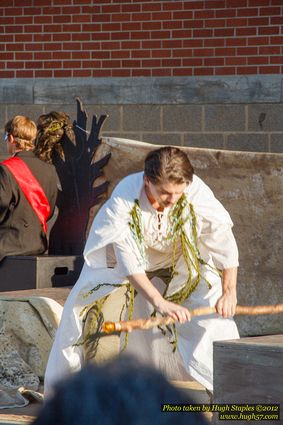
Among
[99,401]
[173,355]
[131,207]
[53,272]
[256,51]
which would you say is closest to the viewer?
[99,401]

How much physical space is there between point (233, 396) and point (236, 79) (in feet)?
17.7

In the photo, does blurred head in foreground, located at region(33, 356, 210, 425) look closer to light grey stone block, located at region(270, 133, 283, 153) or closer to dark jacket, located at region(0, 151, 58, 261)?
dark jacket, located at region(0, 151, 58, 261)

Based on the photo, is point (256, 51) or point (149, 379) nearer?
point (149, 379)

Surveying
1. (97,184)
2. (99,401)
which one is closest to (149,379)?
(99,401)

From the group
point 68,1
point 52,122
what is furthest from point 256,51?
point 52,122

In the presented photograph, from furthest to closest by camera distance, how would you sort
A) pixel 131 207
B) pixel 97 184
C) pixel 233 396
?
pixel 97 184 < pixel 131 207 < pixel 233 396

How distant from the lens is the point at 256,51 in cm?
945

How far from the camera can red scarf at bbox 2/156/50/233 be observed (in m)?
7.08

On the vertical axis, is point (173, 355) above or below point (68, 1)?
below

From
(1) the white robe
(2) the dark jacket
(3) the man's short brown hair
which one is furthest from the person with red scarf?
(3) the man's short brown hair

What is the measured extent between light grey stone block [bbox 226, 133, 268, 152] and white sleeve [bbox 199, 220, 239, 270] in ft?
14.7

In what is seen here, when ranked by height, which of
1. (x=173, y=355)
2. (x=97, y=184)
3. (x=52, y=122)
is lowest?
(x=173, y=355)

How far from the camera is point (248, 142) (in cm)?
947

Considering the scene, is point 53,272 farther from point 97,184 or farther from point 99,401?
point 99,401
